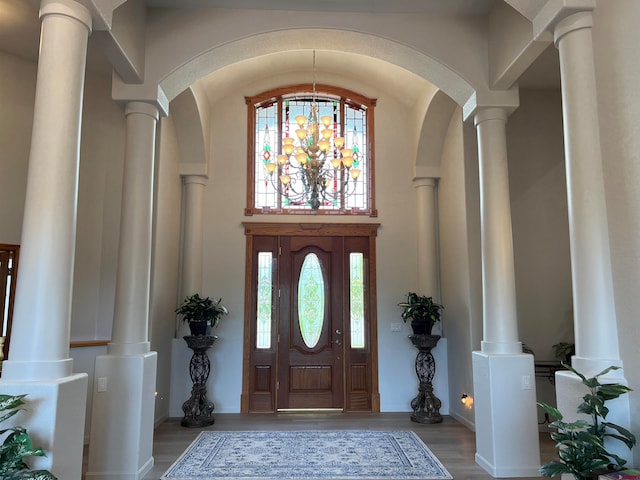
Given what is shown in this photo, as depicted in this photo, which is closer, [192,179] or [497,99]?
[497,99]

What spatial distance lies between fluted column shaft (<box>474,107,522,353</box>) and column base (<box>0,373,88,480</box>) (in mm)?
3390

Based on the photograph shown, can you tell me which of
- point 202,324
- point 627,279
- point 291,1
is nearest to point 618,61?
point 627,279

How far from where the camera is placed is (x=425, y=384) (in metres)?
6.39

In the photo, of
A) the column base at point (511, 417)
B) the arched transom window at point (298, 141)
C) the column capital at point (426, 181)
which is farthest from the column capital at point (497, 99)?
the arched transom window at point (298, 141)

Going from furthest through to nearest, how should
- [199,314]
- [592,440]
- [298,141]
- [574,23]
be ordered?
[298,141] < [199,314] < [574,23] < [592,440]

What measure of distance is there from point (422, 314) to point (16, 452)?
16.1ft

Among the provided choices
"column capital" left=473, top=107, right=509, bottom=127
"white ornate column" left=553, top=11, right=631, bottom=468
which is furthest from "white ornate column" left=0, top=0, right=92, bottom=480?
"column capital" left=473, top=107, right=509, bottom=127

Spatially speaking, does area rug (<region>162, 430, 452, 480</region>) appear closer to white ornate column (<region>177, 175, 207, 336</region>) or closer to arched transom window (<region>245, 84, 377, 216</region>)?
white ornate column (<region>177, 175, 207, 336</region>)

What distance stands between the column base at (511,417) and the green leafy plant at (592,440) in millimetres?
1493

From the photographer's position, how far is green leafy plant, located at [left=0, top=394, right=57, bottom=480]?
89.4 inches

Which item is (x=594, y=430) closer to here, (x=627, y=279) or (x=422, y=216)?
(x=627, y=279)

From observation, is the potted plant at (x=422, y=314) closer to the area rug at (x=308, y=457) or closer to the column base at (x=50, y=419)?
the area rug at (x=308, y=457)

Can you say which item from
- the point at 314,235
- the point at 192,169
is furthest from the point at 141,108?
the point at 314,235

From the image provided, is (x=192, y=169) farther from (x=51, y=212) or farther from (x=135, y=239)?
(x=51, y=212)
